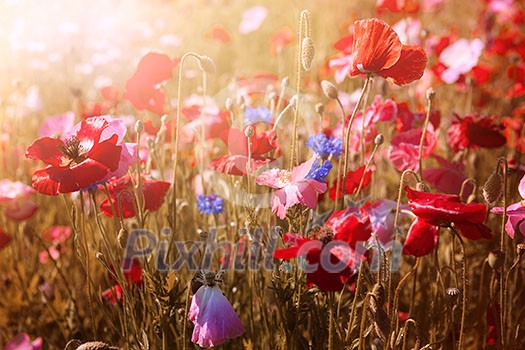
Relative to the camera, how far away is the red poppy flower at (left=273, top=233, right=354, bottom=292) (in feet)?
3.30

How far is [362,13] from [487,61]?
105 centimetres

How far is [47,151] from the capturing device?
3.77 ft

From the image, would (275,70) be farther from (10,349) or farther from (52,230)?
(10,349)

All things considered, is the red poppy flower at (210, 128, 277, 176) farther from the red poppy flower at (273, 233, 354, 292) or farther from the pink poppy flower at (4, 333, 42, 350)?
the pink poppy flower at (4, 333, 42, 350)

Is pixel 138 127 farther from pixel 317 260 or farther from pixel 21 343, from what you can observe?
pixel 21 343

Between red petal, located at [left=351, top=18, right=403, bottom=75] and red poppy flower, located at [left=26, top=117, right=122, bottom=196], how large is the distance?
1.57ft

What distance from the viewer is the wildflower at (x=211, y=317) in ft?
3.54

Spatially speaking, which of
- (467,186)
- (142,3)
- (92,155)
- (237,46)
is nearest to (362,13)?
(237,46)

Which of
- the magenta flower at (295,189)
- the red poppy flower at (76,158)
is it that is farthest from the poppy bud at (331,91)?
the red poppy flower at (76,158)

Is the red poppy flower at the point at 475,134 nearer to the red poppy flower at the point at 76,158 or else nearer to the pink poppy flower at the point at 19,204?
the red poppy flower at the point at 76,158

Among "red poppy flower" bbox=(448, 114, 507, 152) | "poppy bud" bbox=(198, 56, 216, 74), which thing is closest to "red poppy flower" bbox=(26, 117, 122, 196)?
"poppy bud" bbox=(198, 56, 216, 74)

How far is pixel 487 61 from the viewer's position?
3744 mm

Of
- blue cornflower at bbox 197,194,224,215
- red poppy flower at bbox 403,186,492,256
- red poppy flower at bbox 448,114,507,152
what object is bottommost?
blue cornflower at bbox 197,194,224,215

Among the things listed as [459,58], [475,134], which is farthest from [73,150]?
[459,58]
